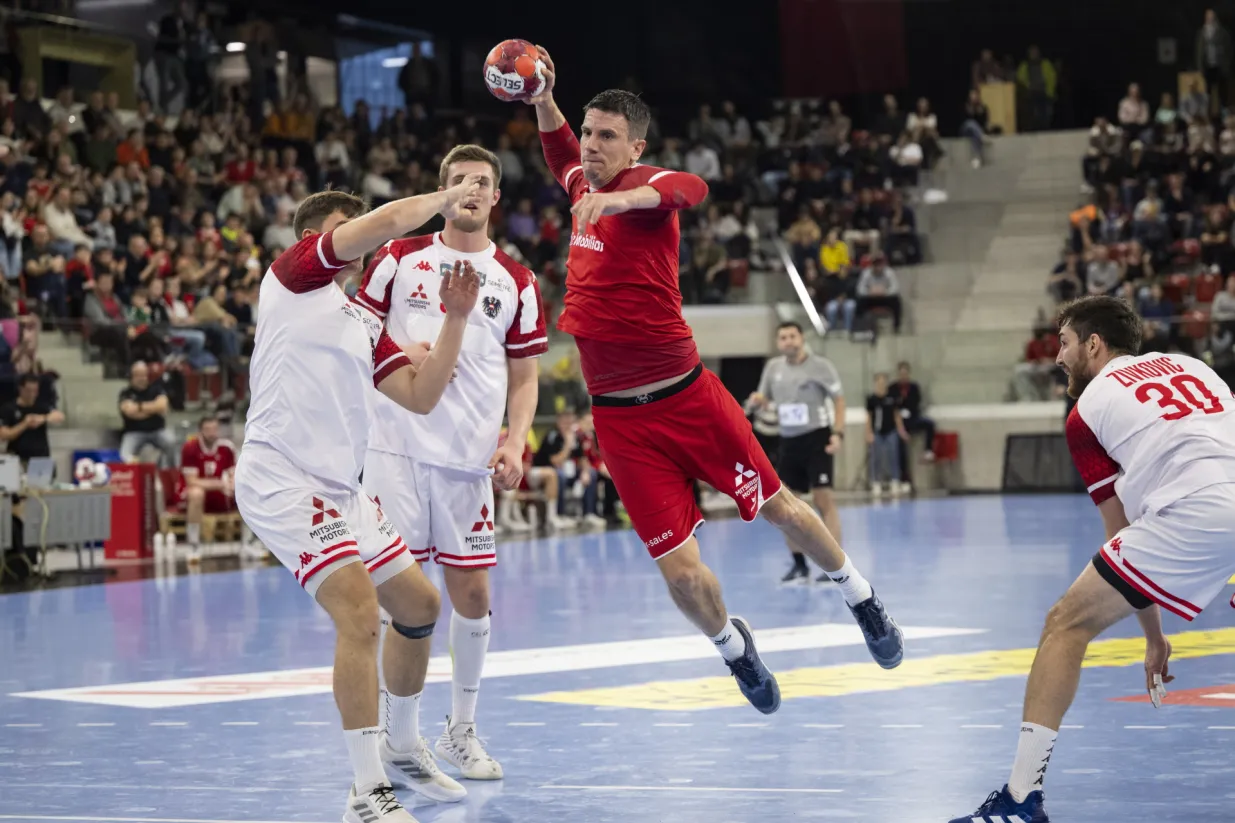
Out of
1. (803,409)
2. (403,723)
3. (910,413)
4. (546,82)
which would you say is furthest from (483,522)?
(910,413)

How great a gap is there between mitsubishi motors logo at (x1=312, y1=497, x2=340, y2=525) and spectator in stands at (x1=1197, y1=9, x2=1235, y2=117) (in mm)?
29296

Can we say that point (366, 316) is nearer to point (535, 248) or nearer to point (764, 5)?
point (535, 248)

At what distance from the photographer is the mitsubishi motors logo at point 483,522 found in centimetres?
709

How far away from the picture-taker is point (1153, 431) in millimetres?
5723

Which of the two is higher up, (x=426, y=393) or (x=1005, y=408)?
(x=426, y=393)

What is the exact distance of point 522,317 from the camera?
7230mm

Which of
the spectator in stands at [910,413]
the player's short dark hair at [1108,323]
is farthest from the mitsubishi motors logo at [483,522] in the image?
the spectator in stands at [910,413]

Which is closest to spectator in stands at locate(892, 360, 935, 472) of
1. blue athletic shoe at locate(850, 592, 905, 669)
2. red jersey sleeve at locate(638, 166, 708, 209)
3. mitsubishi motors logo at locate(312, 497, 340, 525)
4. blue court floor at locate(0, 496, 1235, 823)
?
blue court floor at locate(0, 496, 1235, 823)

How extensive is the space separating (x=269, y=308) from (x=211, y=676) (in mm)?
4486

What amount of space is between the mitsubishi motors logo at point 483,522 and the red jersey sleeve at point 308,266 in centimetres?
145

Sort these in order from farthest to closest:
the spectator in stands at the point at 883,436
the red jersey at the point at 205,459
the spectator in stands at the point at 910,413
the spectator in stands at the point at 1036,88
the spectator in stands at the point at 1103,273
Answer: the spectator in stands at the point at 1036,88
the spectator in stands at the point at 1103,273
the spectator in stands at the point at 910,413
the spectator in stands at the point at 883,436
the red jersey at the point at 205,459

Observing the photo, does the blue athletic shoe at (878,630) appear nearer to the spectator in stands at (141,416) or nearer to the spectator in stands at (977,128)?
the spectator in stands at (141,416)

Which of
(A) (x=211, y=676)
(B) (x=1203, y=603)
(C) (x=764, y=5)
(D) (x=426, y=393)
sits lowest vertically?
(A) (x=211, y=676)

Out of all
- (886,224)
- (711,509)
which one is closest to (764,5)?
(886,224)
